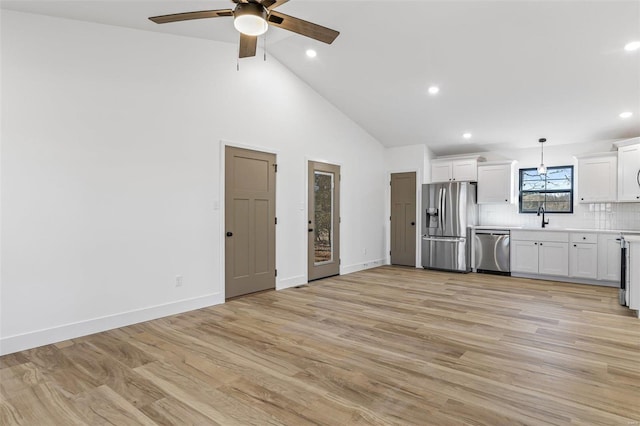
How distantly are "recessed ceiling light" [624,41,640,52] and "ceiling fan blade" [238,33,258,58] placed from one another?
4056mm

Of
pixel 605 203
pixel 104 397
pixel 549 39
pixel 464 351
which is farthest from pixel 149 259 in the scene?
pixel 605 203

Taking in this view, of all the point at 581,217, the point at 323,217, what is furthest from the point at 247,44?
the point at 581,217

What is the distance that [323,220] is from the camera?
6191mm

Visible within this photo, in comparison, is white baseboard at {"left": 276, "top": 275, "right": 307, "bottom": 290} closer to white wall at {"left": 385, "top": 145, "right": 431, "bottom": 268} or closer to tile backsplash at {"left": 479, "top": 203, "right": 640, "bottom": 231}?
white wall at {"left": 385, "top": 145, "right": 431, "bottom": 268}

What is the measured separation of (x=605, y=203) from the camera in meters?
6.05

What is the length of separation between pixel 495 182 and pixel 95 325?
680 cm

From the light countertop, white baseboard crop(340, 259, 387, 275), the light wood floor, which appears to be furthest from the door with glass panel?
the light countertop

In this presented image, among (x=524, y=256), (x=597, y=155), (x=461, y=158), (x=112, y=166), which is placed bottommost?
(x=524, y=256)

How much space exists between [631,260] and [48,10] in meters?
6.53

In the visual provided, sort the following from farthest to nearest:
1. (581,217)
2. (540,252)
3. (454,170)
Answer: (454,170) → (581,217) → (540,252)

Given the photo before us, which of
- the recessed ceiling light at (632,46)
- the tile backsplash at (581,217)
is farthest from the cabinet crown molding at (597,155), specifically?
the recessed ceiling light at (632,46)

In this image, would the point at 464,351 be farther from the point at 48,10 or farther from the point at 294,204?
the point at 48,10

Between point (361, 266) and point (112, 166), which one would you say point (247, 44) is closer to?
point (112, 166)

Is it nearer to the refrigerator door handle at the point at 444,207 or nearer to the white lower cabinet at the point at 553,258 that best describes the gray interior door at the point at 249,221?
the refrigerator door handle at the point at 444,207
